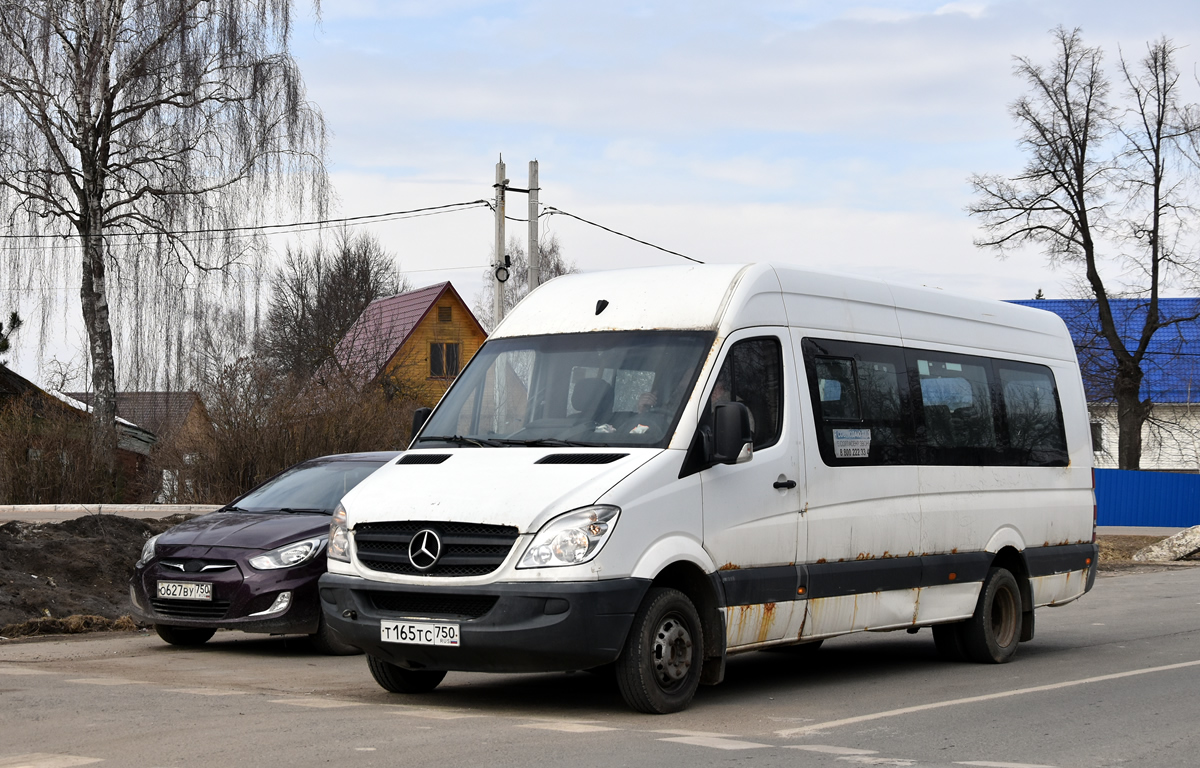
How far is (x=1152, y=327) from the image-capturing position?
39.0 meters

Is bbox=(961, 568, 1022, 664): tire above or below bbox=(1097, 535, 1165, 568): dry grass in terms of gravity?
above

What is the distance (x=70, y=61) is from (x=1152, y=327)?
29.6 m

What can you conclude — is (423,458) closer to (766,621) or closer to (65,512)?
A: (766,621)

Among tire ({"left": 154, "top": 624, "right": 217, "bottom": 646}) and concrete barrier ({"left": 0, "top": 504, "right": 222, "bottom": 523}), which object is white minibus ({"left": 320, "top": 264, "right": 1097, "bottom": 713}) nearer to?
tire ({"left": 154, "top": 624, "right": 217, "bottom": 646})

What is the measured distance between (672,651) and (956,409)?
386cm

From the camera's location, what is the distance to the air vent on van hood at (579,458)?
7.51 metres

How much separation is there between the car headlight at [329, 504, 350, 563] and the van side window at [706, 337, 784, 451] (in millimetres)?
2289

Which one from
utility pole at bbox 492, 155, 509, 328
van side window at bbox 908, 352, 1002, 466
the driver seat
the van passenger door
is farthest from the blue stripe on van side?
utility pole at bbox 492, 155, 509, 328

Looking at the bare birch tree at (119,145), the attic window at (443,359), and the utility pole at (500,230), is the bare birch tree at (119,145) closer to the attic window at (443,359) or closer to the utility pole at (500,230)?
the utility pole at (500,230)

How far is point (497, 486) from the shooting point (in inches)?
291

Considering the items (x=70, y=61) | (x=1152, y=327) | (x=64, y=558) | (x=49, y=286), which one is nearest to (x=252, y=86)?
(x=70, y=61)

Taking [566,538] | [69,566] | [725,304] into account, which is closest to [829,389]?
[725,304]

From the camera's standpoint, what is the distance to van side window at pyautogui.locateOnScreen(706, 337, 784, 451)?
8239 mm

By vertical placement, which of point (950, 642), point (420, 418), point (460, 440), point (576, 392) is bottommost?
point (950, 642)
